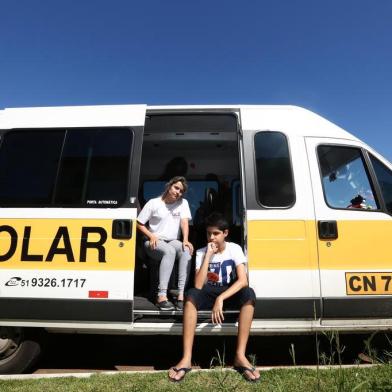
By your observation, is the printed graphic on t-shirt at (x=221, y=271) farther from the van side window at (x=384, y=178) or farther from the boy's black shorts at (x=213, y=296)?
the van side window at (x=384, y=178)

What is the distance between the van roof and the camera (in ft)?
11.9

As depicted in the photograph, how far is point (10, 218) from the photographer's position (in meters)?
3.38

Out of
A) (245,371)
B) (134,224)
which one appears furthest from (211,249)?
(245,371)

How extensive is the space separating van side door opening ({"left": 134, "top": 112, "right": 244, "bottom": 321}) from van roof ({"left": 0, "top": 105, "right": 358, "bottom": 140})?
0.62m

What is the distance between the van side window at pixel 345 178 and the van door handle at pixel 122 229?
2.04 meters

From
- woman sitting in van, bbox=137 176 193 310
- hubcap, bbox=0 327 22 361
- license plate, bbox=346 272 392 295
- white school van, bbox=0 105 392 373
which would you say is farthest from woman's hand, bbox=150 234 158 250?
license plate, bbox=346 272 392 295

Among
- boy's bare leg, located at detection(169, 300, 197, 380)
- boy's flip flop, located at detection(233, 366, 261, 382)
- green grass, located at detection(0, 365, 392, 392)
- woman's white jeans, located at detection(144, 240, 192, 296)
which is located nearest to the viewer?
green grass, located at detection(0, 365, 392, 392)

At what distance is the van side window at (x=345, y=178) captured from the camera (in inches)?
138

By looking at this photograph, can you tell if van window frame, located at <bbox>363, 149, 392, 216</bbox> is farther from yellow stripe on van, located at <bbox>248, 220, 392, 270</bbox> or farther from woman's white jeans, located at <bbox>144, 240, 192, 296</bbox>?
woman's white jeans, located at <bbox>144, 240, 192, 296</bbox>

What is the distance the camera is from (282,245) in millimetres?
3318

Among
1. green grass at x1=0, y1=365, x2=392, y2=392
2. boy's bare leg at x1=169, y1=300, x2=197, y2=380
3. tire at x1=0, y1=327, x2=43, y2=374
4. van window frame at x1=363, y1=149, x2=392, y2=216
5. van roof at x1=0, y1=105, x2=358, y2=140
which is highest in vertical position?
van roof at x1=0, y1=105, x2=358, y2=140

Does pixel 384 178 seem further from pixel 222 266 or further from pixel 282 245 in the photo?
pixel 222 266

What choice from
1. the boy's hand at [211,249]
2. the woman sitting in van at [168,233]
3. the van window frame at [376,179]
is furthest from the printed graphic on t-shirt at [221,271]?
the van window frame at [376,179]

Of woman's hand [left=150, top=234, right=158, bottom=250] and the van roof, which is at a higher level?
the van roof
